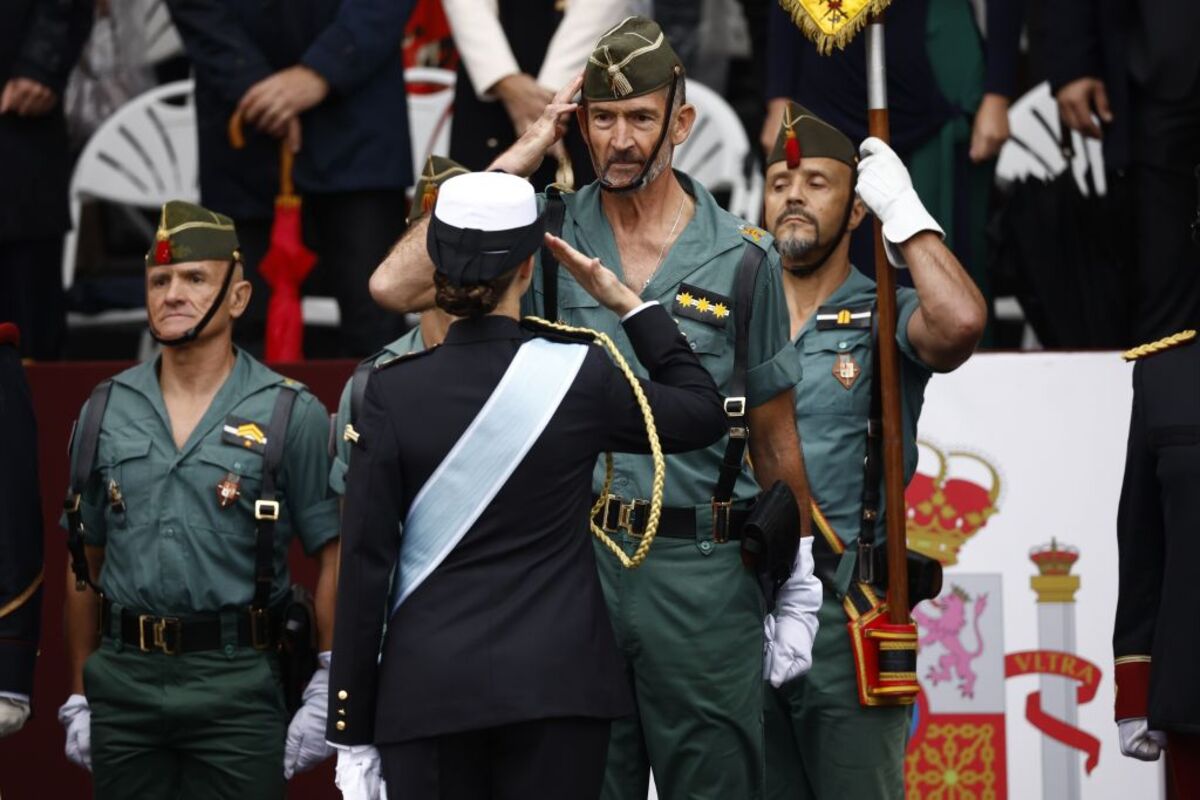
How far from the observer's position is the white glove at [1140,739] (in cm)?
522

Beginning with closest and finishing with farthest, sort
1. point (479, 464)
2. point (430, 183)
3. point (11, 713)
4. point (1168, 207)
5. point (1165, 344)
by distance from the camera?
point (479, 464) < point (1165, 344) < point (11, 713) < point (430, 183) < point (1168, 207)

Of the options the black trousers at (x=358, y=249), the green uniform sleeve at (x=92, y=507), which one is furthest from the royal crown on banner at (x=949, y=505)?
the green uniform sleeve at (x=92, y=507)

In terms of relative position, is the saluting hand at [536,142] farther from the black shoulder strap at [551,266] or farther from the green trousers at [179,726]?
the green trousers at [179,726]

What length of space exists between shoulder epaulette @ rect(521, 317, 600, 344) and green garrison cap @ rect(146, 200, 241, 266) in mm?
1936

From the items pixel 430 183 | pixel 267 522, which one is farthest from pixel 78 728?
pixel 430 183

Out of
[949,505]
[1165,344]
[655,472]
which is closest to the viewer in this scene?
[655,472]

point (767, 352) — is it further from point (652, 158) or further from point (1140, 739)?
point (1140, 739)

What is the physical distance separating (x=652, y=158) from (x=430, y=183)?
4.75 feet

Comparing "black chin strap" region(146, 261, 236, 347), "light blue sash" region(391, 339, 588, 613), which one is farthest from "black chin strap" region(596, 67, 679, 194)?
"black chin strap" region(146, 261, 236, 347)

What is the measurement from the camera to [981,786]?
260 inches

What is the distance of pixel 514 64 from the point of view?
7359 millimetres

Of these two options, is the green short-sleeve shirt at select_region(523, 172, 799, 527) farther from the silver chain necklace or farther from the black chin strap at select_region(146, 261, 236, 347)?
the black chin strap at select_region(146, 261, 236, 347)

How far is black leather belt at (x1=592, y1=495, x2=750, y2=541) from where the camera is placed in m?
5.05

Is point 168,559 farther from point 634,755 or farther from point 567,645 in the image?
point 567,645
